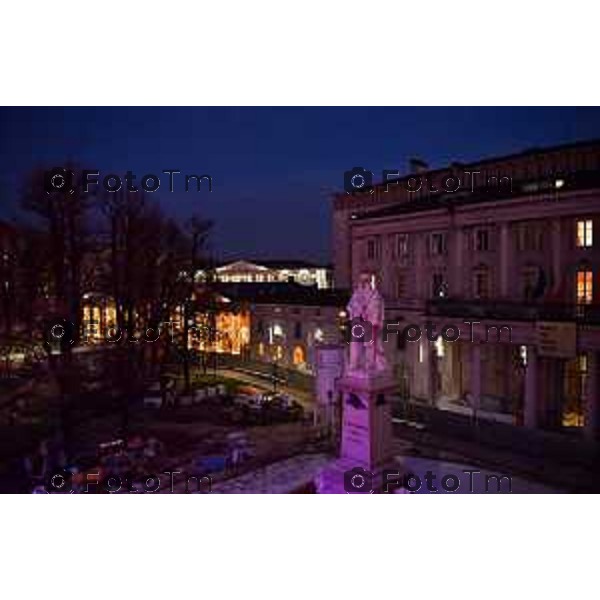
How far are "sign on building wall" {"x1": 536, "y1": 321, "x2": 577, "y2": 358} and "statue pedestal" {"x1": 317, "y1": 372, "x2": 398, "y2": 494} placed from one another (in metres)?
6.13

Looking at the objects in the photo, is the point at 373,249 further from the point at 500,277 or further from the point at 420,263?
the point at 500,277

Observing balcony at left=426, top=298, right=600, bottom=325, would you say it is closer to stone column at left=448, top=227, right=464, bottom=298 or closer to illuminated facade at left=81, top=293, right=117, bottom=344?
stone column at left=448, top=227, right=464, bottom=298

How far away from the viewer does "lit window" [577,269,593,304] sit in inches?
507

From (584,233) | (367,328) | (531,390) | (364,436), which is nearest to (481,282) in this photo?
(584,233)

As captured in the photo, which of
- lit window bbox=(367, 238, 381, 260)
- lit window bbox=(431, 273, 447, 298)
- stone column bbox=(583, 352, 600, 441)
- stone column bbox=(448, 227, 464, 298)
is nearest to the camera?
stone column bbox=(583, 352, 600, 441)

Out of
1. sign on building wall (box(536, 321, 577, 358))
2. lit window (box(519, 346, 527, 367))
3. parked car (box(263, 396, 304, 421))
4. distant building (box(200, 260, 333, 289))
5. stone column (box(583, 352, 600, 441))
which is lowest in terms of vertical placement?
parked car (box(263, 396, 304, 421))

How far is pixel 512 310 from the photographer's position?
13492 millimetres

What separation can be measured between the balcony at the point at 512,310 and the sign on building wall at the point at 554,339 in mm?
173

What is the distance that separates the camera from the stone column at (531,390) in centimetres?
1326

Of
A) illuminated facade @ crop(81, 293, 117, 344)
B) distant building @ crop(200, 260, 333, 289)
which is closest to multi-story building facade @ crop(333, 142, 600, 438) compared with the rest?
distant building @ crop(200, 260, 333, 289)

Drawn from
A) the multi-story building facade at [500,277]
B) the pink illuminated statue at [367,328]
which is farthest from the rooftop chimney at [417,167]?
the pink illuminated statue at [367,328]

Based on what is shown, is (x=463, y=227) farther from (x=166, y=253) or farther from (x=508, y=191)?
(x=166, y=253)

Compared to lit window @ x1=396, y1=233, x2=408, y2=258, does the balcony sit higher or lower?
lower

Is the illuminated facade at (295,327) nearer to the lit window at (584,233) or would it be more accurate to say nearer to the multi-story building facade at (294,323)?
the multi-story building facade at (294,323)
